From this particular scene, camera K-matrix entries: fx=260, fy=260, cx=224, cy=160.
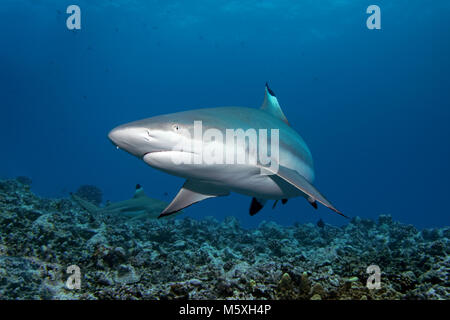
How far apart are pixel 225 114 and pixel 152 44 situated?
86.9m

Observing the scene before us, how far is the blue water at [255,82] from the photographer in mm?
55969

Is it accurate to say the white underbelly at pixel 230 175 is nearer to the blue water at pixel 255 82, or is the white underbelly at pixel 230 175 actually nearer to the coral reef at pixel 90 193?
the coral reef at pixel 90 193

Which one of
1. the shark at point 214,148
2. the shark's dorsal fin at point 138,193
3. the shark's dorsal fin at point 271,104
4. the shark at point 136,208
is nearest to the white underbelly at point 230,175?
the shark at point 214,148

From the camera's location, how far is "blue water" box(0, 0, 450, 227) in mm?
55969

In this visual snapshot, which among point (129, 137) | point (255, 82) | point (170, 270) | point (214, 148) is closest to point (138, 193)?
point (170, 270)

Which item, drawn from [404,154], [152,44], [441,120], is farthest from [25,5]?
[404,154]

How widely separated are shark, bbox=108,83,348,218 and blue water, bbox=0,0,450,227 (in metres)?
55.0

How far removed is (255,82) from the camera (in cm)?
10150

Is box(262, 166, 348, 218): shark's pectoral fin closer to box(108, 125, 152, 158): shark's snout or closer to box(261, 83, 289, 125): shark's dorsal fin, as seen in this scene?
box(108, 125, 152, 158): shark's snout

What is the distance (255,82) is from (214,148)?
339ft

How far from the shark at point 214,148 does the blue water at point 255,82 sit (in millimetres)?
55047

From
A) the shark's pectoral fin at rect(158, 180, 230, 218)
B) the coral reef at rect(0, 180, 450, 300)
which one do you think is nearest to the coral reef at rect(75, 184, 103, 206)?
the coral reef at rect(0, 180, 450, 300)

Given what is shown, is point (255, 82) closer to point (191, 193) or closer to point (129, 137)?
point (191, 193)
